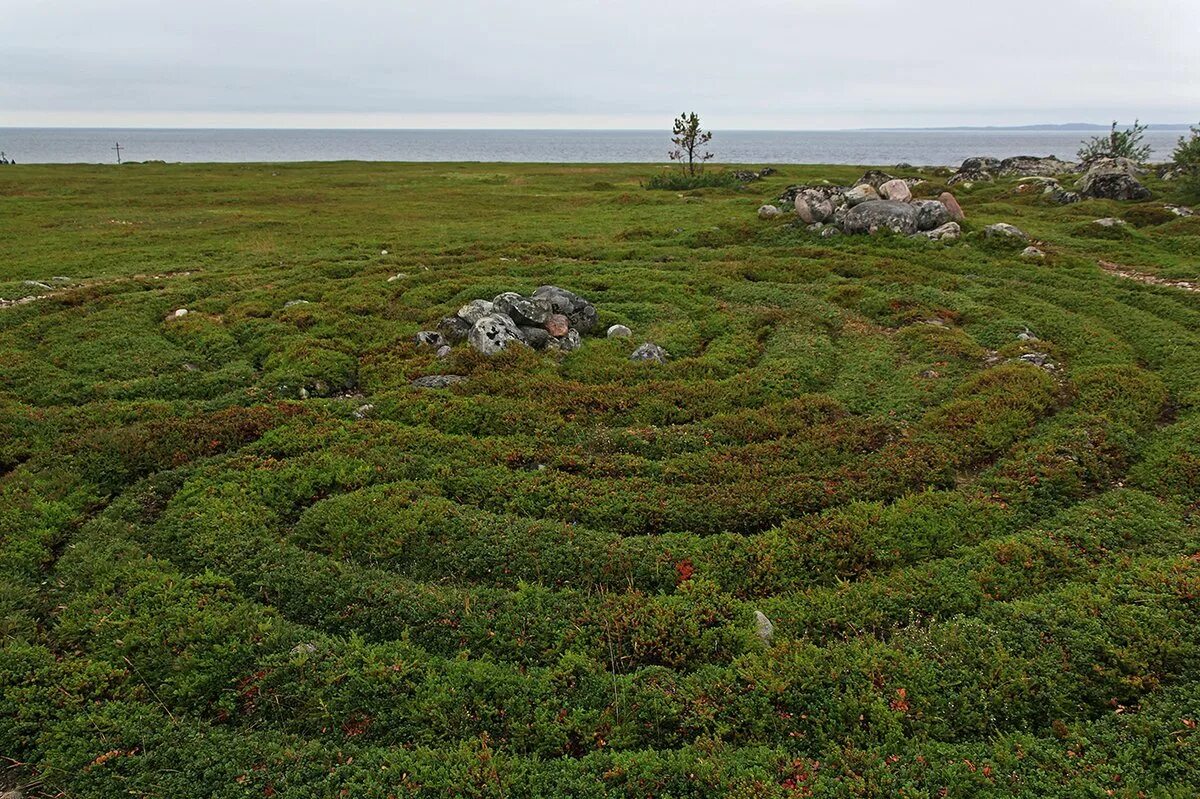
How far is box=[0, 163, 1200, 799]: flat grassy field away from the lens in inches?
318

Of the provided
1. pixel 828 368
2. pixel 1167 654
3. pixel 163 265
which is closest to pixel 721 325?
pixel 828 368

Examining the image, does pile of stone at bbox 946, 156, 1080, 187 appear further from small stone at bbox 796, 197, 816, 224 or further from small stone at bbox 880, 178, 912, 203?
small stone at bbox 796, 197, 816, 224

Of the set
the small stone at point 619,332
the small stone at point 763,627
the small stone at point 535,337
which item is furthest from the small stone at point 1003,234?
the small stone at point 763,627

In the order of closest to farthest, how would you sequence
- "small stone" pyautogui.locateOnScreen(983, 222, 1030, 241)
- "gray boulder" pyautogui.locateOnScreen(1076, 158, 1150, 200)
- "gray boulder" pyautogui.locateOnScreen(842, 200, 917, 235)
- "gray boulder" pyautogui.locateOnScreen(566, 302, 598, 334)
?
"gray boulder" pyautogui.locateOnScreen(566, 302, 598, 334) → "small stone" pyautogui.locateOnScreen(983, 222, 1030, 241) → "gray boulder" pyautogui.locateOnScreen(842, 200, 917, 235) → "gray boulder" pyautogui.locateOnScreen(1076, 158, 1150, 200)

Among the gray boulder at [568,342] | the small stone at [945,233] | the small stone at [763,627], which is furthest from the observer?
the small stone at [945,233]

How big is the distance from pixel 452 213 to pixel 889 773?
184 ft

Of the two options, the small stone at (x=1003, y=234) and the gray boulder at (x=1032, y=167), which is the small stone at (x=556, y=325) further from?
the gray boulder at (x=1032, y=167)

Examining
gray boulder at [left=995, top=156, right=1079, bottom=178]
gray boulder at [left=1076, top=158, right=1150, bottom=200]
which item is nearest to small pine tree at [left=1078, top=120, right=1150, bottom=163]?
gray boulder at [left=995, top=156, right=1079, bottom=178]

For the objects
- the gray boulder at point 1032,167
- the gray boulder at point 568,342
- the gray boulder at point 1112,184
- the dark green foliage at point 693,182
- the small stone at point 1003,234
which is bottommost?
the gray boulder at point 568,342

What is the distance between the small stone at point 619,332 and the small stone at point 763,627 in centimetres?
1479

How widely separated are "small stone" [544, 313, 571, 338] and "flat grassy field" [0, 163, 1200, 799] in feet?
4.07

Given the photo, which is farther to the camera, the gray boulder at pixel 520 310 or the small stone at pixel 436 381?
the gray boulder at pixel 520 310

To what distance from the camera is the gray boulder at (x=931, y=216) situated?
3822 centimetres

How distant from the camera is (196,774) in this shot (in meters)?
7.89
